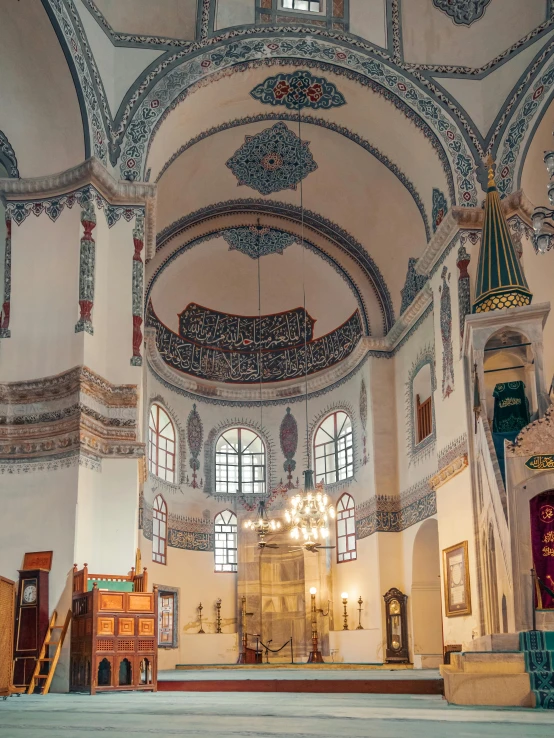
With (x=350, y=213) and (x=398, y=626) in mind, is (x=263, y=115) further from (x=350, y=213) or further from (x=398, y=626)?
(x=398, y=626)

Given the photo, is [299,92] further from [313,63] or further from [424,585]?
[424,585]

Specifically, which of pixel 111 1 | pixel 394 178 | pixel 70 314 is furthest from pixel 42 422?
pixel 394 178

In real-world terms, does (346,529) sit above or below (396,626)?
above

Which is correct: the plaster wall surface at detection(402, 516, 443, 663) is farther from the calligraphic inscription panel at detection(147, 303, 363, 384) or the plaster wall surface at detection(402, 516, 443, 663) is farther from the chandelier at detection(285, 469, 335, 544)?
the calligraphic inscription panel at detection(147, 303, 363, 384)

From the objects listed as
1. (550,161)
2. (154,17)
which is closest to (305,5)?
(154,17)

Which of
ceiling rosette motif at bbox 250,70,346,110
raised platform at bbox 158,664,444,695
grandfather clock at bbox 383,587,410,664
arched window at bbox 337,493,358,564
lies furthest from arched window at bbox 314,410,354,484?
raised platform at bbox 158,664,444,695

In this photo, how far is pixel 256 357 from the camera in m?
18.6

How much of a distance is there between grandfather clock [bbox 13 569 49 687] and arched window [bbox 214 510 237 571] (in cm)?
808

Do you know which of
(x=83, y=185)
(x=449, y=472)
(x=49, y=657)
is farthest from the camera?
(x=449, y=472)

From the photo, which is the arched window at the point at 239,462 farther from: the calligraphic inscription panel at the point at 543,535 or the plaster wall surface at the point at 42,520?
the calligraphic inscription panel at the point at 543,535

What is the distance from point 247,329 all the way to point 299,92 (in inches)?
252

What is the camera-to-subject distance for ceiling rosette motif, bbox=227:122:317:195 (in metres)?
14.4

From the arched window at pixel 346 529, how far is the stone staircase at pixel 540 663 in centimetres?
989

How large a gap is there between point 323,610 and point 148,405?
5.09 metres
